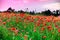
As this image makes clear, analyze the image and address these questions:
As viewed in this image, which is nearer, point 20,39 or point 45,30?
point 20,39

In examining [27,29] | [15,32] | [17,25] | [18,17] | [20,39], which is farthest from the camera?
[18,17]

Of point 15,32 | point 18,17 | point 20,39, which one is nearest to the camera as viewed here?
point 20,39

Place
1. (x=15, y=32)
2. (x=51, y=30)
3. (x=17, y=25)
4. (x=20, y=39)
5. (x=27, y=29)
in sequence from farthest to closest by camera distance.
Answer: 1. (x=17, y=25)
2. (x=27, y=29)
3. (x=51, y=30)
4. (x=15, y=32)
5. (x=20, y=39)

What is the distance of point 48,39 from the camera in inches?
249

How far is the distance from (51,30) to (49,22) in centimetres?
132

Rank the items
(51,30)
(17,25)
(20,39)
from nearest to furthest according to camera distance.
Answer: (20,39), (51,30), (17,25)

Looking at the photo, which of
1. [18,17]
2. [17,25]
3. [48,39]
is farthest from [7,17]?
[48,39]

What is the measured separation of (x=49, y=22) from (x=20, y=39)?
2.58m

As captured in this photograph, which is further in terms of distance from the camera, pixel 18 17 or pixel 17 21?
pixel 18 17

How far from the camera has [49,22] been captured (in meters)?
8.29

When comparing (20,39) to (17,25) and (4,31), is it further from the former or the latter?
(17,25)

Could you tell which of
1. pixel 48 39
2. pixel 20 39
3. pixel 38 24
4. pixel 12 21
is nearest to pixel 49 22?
pixel 38 24

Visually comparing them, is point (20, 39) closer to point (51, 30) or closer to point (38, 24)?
point (51, 30)

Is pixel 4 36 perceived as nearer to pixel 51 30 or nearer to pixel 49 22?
pixel 51 30
